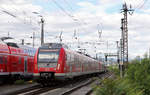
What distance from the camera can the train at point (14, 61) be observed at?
2048 centimetres

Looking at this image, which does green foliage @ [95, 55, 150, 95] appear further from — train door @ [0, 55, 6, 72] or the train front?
train door @ [0, 55, 6, 72]

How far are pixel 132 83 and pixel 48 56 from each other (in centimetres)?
838

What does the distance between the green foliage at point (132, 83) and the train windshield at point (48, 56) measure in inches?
255

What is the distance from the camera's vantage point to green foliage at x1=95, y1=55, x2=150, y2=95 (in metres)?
9.52

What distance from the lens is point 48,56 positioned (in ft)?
66.5

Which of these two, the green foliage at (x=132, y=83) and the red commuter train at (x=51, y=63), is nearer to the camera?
the green foliage at (x=132, y=83)

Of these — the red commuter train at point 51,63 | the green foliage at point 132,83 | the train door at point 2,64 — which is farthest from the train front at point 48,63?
the green foliage at point 132,83

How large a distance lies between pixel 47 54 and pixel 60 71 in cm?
164

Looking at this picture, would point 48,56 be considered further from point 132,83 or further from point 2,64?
point 132,83

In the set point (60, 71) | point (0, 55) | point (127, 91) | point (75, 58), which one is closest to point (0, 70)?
point (0, 55)

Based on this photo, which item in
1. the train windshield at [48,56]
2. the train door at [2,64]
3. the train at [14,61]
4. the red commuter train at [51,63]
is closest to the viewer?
the red commuter train at [51,63]

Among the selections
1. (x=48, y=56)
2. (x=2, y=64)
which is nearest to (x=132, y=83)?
(x=48, y=56)

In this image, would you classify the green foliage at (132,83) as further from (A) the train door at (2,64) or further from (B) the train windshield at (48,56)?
(A) the train door at (2,64)

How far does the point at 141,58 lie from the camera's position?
1400 cm
